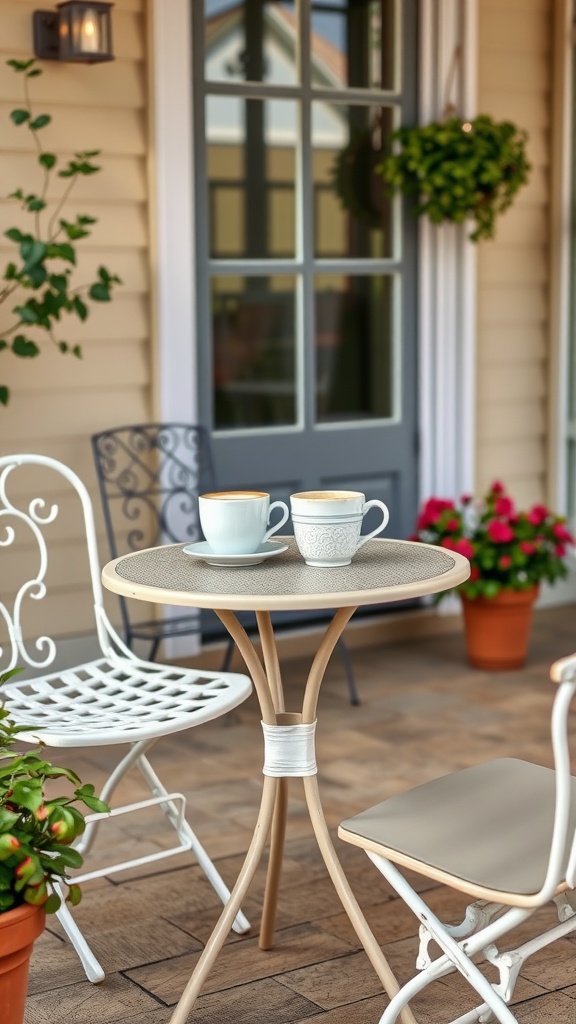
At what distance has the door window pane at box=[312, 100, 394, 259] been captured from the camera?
5.00 metres

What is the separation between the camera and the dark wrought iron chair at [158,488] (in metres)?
4.55

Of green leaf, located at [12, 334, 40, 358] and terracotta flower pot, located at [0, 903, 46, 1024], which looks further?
green leaf, located at [12, 334, 40, 358]

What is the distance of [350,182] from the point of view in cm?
510

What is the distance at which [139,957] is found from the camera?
2.72 meters

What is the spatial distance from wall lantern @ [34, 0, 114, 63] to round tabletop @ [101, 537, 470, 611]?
219 centimetres

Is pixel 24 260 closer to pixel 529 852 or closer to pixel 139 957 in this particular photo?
pixel 139 957

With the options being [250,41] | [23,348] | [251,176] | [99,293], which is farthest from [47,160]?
[250,41]

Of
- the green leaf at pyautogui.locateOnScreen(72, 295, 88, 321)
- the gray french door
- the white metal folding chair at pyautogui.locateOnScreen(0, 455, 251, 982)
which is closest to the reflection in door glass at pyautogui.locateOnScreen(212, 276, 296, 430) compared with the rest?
the gray french door

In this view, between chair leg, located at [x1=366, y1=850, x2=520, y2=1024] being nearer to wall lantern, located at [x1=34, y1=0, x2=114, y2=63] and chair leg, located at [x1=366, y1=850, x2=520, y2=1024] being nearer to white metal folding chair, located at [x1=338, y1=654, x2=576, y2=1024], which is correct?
white metal folding chair, located at [x1=338, y1=654, x2=576, y2=1024]

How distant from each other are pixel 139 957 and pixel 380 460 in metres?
2.81

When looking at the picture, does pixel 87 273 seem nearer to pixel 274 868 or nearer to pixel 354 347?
pixel 354 347

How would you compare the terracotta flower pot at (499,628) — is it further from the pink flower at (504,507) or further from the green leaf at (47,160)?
the green leaf at (47,160)

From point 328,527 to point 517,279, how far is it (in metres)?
3.56

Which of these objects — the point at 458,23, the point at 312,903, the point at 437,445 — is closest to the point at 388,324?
the point at 437,445
